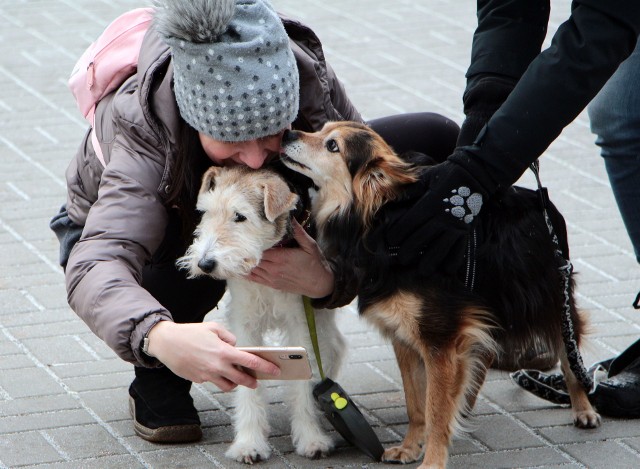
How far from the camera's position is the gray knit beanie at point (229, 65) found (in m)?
3.09

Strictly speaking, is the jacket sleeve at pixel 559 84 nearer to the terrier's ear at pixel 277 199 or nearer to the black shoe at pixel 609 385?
the terrier's ear at pixel 277 199

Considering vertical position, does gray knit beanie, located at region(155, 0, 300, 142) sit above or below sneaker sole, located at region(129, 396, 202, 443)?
above

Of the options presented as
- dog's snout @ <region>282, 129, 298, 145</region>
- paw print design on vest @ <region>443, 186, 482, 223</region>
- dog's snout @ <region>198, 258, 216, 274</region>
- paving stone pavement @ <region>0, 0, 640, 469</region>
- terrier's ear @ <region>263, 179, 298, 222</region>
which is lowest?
paving stone pavement @ <region>0, 0, 640, 469</region>

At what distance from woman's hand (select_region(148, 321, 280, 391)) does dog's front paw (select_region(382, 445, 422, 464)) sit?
107cm

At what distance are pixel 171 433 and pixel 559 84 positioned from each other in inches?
74.5

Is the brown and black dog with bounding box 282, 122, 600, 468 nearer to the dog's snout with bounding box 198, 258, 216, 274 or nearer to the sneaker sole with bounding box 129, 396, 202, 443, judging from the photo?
the dog's snout with bounding box 198, 258, 216, 274

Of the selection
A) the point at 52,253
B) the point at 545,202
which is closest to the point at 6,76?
the point at 52,253

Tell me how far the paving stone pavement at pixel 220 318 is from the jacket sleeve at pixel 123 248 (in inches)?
34.9

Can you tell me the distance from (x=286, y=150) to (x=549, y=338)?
1263 millimetres

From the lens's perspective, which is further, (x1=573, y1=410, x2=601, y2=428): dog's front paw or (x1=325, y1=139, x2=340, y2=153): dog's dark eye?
(x1=573, y1=410, x2=601, y2=428): dog's front paw

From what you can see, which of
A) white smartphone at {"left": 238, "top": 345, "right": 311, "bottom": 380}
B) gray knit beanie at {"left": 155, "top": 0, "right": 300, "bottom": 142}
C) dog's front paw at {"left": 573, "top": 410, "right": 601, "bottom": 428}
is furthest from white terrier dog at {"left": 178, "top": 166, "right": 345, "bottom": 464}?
dog's front paw at {"left": 573, "top": 410, "right": 601, "bottom": 428}

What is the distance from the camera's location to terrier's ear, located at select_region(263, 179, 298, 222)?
3393 millimetres

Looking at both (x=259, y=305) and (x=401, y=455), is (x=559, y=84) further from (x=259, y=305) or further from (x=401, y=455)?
(x=401, y=455)

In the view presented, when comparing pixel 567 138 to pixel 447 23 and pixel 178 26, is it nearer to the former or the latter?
pixel 447 23
